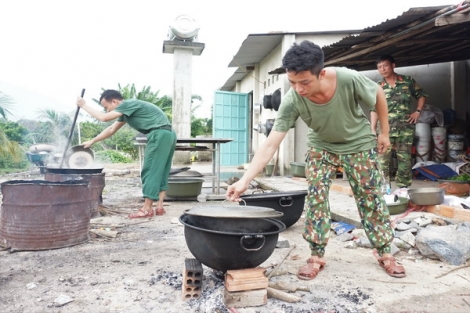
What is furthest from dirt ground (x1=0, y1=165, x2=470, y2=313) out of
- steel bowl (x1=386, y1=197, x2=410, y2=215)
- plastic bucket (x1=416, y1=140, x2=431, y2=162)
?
plastic bucket (x1=416, y1=140, x2=431, y2=162)

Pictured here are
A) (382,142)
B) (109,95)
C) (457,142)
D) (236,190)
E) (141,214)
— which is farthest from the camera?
(457,142)

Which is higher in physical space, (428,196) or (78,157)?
(78,157)

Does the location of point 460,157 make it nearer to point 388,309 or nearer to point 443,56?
point 443,56

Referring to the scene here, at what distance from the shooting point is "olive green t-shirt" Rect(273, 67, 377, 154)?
238cm

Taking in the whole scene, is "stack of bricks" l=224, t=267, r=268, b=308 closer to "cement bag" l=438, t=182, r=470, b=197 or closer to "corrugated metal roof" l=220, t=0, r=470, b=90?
"corrugated metal roof" l=220, t=0, r=470, b=90

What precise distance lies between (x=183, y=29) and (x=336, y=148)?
9.95 meters

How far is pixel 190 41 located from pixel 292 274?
1023 centimetres

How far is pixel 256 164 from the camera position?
2.37 meters

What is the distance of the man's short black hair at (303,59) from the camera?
206 cm

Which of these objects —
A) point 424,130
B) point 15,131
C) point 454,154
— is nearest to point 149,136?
point 424,130

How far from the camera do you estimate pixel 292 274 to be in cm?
265

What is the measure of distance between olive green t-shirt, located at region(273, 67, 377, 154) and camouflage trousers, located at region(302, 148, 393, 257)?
0.24ft

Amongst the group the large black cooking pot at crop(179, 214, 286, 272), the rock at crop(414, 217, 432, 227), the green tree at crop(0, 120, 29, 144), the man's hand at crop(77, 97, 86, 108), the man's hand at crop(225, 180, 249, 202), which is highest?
the green tree at crop(0, 120, 29, 144)

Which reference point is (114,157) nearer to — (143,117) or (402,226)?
(143,117)
